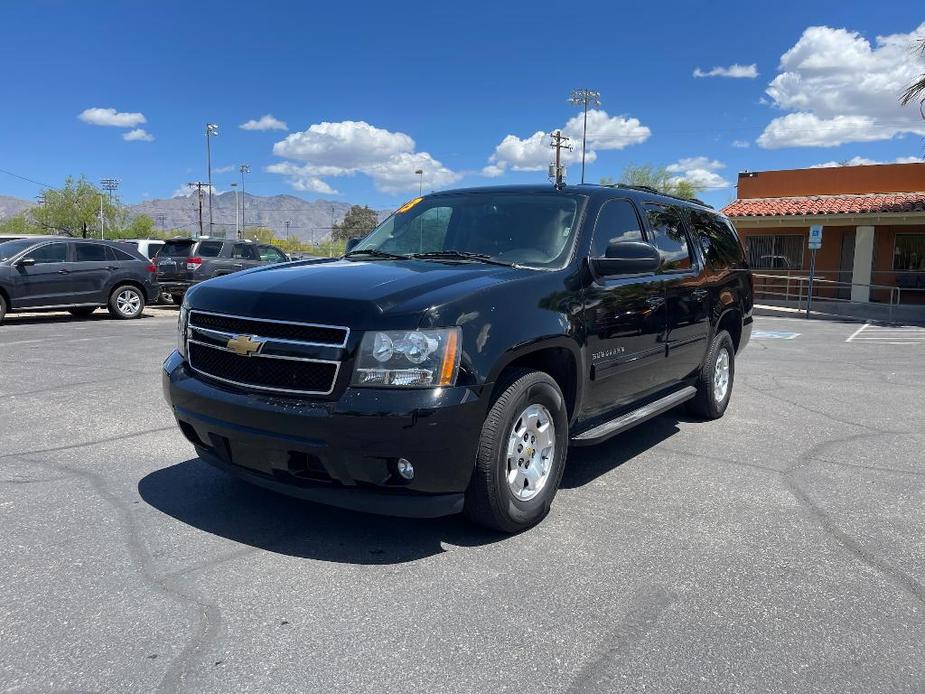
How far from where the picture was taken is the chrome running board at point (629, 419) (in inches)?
172

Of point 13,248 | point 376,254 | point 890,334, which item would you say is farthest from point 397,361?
point 890,334

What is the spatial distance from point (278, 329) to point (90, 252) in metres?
13.2

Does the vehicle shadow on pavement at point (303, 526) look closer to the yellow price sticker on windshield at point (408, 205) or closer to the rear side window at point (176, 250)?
the yellow price sticker on windshield at point (408, 205)

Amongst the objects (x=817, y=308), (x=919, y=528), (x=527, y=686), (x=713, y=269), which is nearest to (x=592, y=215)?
(x=713, y=269)

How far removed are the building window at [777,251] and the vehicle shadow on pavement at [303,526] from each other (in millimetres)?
22794

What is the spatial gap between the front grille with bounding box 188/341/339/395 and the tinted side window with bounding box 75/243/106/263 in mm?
12428

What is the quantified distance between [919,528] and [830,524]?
1.59ft

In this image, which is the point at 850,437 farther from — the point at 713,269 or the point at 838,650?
the point at 838,650

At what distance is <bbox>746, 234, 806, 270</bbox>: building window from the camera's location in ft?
80.1

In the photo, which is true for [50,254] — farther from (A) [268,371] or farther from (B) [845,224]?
(B) [845,224]

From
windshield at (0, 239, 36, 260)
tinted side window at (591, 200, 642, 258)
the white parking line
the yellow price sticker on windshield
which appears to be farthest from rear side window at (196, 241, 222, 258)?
tinted side window at (591, 200, 642, 258)

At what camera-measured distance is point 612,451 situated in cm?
559

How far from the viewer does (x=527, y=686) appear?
2557mm

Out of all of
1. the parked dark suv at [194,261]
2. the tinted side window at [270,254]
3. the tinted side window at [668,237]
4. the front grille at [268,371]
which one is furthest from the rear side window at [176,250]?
the front grille at [268,371]
